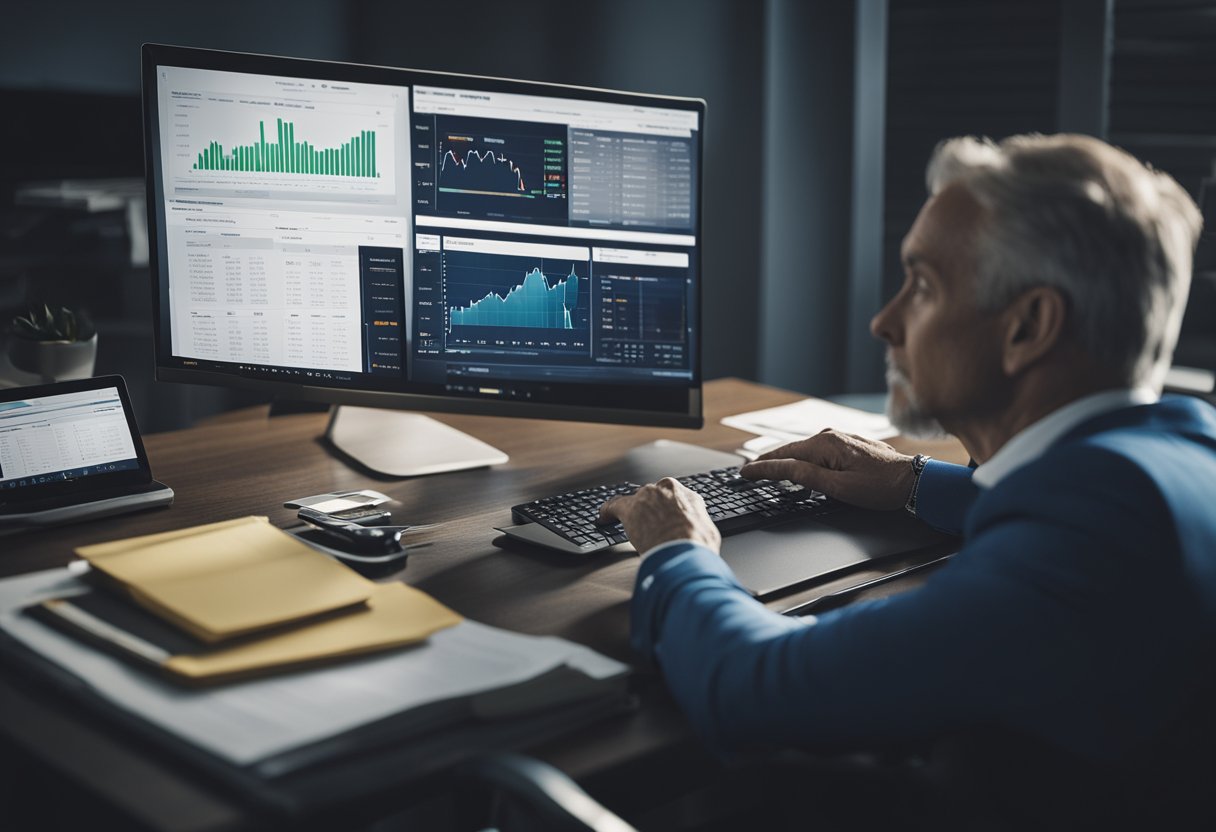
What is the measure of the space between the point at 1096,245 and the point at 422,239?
2.93 feet

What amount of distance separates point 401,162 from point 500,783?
96 cm

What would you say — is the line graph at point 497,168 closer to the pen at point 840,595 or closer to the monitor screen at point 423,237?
the monitor screen at point 423,237

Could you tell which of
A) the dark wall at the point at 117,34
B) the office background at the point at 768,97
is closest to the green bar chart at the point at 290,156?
the office background at the point at 768,97

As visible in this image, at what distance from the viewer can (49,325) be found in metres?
1.67

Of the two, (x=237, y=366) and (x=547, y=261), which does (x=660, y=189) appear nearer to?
(x=547, y=261)

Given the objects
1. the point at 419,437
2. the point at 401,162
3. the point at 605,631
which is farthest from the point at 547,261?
the point at 605,631

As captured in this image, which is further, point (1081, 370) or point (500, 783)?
point (1081, 370)

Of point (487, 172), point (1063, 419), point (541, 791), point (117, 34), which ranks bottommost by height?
point (541, 791)

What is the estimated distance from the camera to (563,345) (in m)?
1.59

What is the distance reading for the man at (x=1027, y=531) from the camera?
813mm

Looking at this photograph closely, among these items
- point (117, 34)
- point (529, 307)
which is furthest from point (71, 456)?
point (117, 34)

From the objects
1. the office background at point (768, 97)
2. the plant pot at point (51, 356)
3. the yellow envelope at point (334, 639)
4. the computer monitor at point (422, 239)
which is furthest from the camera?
the office background at point (768, 97)

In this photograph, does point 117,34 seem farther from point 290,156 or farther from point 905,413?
point 905,413

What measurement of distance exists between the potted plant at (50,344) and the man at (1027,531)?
3.10ft
